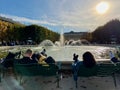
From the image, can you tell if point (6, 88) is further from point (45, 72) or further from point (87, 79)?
point (87, 79)

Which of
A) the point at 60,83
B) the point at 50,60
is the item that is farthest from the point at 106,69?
the point at 50,60

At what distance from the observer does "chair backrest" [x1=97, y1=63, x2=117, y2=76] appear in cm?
816

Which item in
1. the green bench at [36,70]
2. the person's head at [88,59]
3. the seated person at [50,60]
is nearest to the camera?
the person's head at [88,59]

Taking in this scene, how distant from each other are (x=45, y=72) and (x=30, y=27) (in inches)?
3159

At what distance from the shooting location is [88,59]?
26.0 ft

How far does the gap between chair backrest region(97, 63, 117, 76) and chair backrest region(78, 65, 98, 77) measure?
117 millimetres

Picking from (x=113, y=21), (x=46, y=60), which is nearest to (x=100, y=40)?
(x=113, y=21)

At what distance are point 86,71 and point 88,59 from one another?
0.44m

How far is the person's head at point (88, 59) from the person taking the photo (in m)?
7.93

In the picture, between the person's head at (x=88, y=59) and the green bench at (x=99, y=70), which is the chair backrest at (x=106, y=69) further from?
the person's head at (x=88, y=59)

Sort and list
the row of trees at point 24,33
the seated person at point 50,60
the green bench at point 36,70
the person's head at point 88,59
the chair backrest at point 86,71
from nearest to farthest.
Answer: the person's head at point 88,59
the chair backrest at point 86,71
the green bench at point 36,70
the seated person at point 50,60
the row of trees at point 24,33

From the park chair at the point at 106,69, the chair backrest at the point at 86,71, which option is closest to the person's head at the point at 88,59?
the chair backrest at the point at 86,71

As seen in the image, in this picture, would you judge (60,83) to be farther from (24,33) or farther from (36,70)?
(24,33)

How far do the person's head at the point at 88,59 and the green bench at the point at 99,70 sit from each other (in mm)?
106
